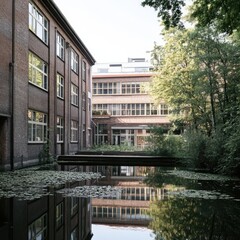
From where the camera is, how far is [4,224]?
6.79 meters

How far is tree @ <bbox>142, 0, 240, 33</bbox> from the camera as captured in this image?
937 centimetres

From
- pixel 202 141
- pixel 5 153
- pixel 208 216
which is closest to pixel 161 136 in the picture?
pixel 202 141

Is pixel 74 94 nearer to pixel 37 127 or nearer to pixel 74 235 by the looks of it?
pixel 37 127

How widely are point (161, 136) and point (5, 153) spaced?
546 inches

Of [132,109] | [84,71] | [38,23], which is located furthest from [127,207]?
[132,109]

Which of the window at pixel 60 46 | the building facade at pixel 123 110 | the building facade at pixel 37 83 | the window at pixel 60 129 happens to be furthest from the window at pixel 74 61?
the building facade at pixel 123 110

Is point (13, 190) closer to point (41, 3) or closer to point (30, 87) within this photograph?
point (30, 87)

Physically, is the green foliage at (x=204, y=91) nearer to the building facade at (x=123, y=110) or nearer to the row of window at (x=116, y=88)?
the building facade at (x=123, y=110)

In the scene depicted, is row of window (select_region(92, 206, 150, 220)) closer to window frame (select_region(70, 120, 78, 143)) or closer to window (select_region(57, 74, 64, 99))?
window (select_region(57, 74, 64, 99))

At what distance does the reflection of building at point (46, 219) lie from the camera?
6098 mm

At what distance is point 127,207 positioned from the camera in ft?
28.5

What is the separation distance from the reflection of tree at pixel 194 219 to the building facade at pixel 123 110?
38338 mm

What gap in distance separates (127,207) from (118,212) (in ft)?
1.93

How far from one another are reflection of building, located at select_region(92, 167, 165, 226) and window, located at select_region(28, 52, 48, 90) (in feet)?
38.4
